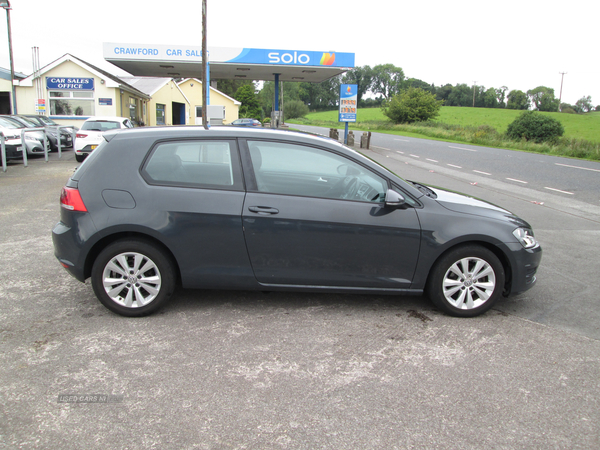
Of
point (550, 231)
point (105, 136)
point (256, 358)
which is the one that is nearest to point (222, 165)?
point (105, 136)

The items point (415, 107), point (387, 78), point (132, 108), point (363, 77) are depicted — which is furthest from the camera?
point (363, 77)

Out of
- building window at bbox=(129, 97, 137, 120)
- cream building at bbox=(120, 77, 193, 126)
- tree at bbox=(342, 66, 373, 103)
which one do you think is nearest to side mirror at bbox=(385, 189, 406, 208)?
building window at bbox=(129, 97, 137, 120)

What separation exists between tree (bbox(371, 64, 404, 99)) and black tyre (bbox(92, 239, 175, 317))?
14405cm

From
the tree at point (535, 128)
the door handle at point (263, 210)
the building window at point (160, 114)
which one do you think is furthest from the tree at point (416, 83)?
the door handle at point (263, 210)

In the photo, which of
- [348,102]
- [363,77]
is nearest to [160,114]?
[348,102]

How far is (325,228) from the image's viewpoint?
394 cm

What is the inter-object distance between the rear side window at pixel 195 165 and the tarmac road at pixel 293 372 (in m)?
1.16

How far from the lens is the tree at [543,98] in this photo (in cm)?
10650

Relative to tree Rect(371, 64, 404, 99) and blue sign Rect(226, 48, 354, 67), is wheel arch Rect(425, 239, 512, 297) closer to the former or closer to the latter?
blue sign Rect(226, 48, 354, 67)

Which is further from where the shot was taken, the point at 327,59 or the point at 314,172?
the point at 327,59

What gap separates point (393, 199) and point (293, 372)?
1675 millimetres

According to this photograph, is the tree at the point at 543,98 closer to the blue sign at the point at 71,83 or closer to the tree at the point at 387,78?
the tree at the point at 387,78

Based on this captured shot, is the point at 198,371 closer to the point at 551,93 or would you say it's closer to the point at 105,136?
the point at 105,136

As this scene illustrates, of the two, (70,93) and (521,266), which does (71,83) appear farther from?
(521,266)
